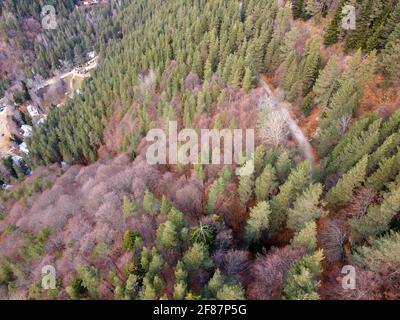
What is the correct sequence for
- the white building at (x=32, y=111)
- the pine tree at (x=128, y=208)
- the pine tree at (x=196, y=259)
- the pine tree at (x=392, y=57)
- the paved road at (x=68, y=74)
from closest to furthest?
the pine tree at (x=196, y=259) → the pine tree at (x=128, y=208) → the pine tree at (x=392, y=57) → the white building at (x=32, y=111) → the paved road at (x=68, y=74)

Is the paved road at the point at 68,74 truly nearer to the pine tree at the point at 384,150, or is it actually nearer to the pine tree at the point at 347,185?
the pine tree at the point at 347,185

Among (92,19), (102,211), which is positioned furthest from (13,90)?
(102,211)

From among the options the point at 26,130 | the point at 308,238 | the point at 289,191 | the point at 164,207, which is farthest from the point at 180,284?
the point at 26,130

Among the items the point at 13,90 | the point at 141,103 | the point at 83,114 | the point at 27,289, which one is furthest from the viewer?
the point at 13,90

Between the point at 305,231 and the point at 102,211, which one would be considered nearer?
the point at 305,231

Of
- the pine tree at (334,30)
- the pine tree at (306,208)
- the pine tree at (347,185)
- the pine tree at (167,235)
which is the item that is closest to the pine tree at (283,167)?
the pine tree at (306,208)

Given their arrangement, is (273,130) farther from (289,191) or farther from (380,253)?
(380,253)
